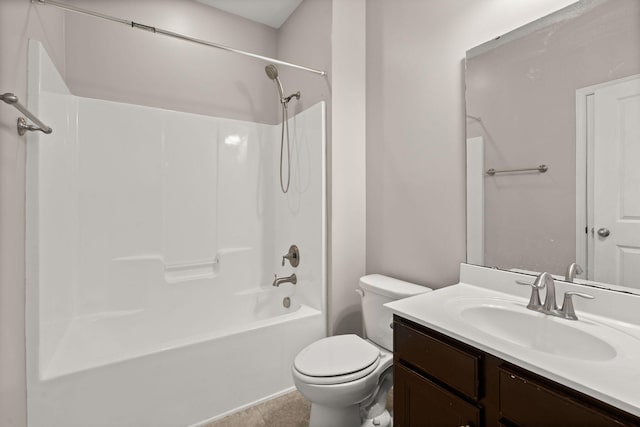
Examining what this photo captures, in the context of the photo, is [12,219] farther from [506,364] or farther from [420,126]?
[420,126]

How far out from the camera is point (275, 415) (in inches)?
67.5

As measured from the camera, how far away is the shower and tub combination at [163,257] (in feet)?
4.66

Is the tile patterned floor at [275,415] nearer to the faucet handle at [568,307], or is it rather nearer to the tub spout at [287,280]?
the tub spout at [287,280]

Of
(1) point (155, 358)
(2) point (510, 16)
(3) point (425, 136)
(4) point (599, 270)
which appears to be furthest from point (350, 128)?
(1) point (155, 358)

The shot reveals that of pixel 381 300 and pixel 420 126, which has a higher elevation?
pixel 420 126

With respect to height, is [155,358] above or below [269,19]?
below

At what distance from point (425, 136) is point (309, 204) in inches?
35.6

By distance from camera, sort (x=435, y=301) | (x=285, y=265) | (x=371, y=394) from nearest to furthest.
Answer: (x=435, y=301), (x=371, y=394), (x=285, y=265)

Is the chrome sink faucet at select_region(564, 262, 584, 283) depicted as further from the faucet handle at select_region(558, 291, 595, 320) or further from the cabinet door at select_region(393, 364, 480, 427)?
the cabinet door at select_region(393, 364, 480, 427)

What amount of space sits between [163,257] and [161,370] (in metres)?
0.93

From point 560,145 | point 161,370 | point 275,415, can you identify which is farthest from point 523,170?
point 161,370

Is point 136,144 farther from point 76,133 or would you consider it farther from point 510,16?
point 510,16

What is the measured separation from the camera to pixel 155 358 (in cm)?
152

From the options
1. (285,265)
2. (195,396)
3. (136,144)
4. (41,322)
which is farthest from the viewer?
(285,265)
